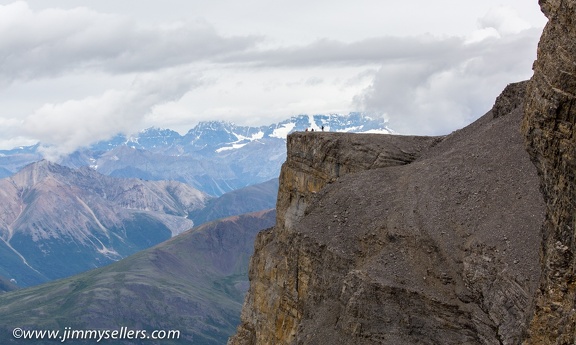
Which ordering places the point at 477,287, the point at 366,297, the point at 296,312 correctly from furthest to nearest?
the point at 296,312, the point at 366,297, the point at 477,287

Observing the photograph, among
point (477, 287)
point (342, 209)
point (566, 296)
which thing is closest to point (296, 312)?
point (342, 209)

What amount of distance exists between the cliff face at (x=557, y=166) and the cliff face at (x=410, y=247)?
3.03 metres

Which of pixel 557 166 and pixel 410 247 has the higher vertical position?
pixel 557 166

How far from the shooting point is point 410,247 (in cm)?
4672

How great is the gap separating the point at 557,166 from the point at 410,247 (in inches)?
735

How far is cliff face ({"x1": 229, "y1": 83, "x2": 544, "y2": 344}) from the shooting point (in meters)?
40.2

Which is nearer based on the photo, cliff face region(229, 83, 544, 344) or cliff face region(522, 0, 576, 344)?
cliff face region(522, 0, 576, 344)

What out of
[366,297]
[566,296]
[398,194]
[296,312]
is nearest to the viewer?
[566,296]

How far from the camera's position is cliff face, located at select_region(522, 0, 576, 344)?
27766 mm

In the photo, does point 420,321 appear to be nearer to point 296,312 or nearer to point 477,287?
point 477,287

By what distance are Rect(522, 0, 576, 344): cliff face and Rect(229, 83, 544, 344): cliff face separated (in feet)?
9.93

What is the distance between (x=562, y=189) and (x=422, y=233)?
1881 cm

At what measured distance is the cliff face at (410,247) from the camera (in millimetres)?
40191

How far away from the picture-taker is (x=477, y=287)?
40.5m
